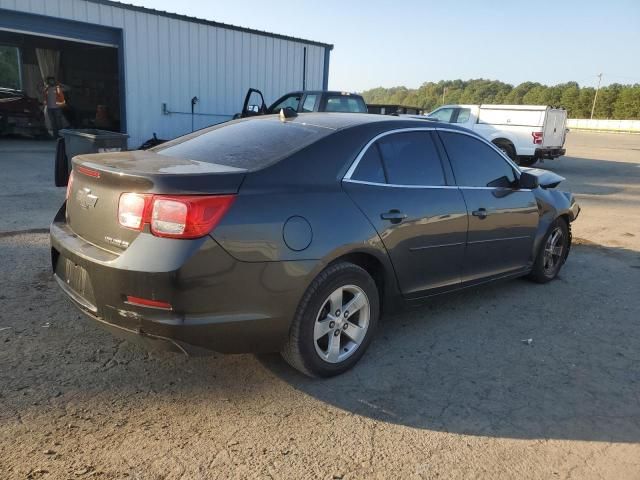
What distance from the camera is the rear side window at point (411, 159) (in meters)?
3.65

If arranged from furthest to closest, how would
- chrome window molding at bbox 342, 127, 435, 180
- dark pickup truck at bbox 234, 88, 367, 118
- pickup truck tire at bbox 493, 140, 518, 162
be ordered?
pickup truck tire at bbox 493, 140, 518, 162 → dark pickup truck at bbox 234, 88, 367, 118 → chrome window molding at bbox 342, 127, 435, 180

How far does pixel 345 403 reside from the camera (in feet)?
9.91

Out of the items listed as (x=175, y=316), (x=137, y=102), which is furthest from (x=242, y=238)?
(x=137, y=102)

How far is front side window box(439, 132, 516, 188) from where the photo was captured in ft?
13.8

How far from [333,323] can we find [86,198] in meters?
1.67

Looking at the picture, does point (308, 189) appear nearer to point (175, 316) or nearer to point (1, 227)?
point (175, 316)

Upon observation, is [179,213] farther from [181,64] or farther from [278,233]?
[181,64]

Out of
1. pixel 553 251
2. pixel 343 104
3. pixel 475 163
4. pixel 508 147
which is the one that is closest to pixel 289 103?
pixel 343 104

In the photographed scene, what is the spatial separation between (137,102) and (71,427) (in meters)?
12.9

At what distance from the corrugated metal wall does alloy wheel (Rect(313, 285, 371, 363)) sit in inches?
487

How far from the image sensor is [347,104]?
40.6 ft

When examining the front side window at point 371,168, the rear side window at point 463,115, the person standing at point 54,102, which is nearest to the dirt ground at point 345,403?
the front side window at point 371,168

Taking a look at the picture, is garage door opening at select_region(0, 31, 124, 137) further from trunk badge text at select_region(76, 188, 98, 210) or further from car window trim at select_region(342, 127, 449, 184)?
car window trim at select_region(342, 127, 449, 184)

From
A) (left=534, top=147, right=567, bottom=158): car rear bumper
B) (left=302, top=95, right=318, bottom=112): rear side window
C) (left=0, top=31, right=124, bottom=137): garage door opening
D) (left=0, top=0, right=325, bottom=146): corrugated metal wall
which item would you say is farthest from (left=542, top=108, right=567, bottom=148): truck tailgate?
(left=0, top=31, right=124, bottom=137): garage door opening
